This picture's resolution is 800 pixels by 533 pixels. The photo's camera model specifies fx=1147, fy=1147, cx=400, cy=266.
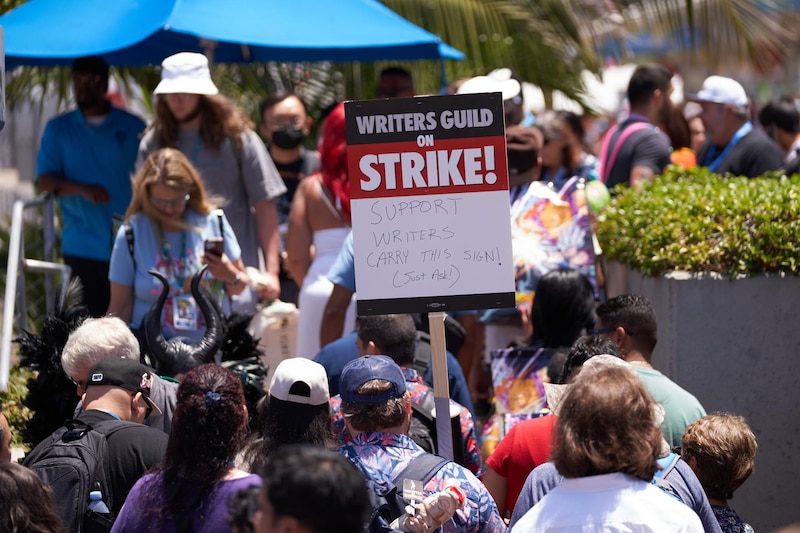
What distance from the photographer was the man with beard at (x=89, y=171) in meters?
7.57

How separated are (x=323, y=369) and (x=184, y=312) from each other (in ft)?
7.50

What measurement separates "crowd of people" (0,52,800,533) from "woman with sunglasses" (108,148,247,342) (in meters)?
0.01

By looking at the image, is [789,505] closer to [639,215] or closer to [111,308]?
[639,215]

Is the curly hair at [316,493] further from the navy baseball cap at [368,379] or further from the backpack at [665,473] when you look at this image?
the backpack at [665,473]

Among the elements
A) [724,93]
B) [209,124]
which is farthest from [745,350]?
[209,124]

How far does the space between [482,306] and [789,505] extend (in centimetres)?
254

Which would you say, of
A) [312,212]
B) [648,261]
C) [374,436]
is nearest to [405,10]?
[312,212]

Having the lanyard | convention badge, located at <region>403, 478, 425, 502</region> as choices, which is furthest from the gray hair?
the lanyard

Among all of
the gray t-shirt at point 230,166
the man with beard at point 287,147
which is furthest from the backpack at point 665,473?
the man with beard at point 287,147

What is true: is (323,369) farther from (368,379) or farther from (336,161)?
(336,161)

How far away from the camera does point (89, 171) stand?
7664 millimetres

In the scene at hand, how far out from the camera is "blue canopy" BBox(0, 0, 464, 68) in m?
7.55

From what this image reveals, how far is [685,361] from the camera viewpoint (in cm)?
608

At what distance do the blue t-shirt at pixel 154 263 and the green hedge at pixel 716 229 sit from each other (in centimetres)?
248
